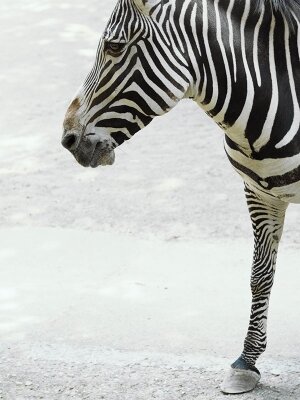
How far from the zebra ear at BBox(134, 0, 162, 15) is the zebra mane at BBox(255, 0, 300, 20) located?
0.44 meters

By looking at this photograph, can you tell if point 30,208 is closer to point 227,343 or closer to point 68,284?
point 68,284

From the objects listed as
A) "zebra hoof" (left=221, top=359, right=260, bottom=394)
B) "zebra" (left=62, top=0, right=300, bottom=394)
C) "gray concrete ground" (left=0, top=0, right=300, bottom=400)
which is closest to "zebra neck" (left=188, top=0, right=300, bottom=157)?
"zebra" (left=62, top=0, right=300, bottom=394)

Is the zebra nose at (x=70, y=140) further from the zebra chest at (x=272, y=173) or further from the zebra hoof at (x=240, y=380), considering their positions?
the zebra hoof at (x=240, y=380)

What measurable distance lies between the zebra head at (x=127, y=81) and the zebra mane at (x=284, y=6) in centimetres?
37

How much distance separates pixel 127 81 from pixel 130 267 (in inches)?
122

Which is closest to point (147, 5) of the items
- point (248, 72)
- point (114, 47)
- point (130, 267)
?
point (114, 47)

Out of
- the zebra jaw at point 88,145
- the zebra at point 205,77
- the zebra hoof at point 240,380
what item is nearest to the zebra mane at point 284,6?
the zebra at point 205,77

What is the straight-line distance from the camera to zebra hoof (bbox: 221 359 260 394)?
14.6 ft

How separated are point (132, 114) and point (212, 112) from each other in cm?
36

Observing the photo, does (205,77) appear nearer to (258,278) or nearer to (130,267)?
(258,278)

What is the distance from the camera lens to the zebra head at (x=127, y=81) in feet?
11.3

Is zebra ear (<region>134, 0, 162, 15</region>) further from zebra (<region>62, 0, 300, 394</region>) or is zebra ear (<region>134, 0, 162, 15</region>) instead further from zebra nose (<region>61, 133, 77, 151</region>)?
zebra nose (<region>61, 133, 77, 151</region>)

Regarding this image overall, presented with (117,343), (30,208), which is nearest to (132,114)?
(117,343)

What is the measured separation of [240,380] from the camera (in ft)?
14.7
